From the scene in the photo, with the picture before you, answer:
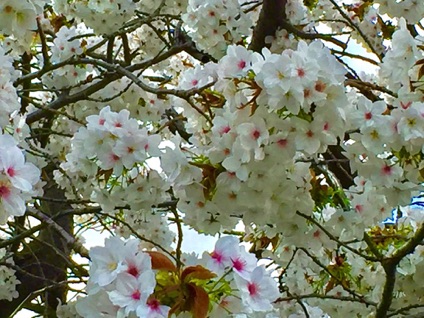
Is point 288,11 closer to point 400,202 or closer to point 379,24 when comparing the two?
point 379,24

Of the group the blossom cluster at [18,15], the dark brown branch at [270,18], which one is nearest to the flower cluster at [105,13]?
the dark brown branch at [270,18]

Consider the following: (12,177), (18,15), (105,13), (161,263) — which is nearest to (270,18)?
(105,13)

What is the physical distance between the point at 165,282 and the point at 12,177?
0.36 meters

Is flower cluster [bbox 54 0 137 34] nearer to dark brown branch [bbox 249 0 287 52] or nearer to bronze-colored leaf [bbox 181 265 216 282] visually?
dark brown branch [bbox 249 0 287 52]

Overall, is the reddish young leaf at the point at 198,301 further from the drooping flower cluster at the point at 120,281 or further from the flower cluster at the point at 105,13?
the flower cluster at the point at 105,13

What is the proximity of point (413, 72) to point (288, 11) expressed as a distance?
158 centimetres

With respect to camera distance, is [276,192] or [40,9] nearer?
[276,192]

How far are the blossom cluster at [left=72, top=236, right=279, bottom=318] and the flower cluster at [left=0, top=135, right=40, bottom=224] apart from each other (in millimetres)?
174

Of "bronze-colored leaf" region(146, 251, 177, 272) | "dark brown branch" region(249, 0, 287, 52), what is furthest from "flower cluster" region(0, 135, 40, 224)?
"dark brown branch" region(249, 0, 287, 52)

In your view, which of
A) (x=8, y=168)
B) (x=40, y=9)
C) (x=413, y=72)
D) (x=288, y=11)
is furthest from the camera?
(x=288, y=11)

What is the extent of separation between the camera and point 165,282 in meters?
1.41

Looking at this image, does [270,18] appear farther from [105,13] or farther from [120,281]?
[120,281]

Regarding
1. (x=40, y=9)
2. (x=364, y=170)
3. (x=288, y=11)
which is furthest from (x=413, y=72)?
(x=288, y=11)

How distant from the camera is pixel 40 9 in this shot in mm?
2018
